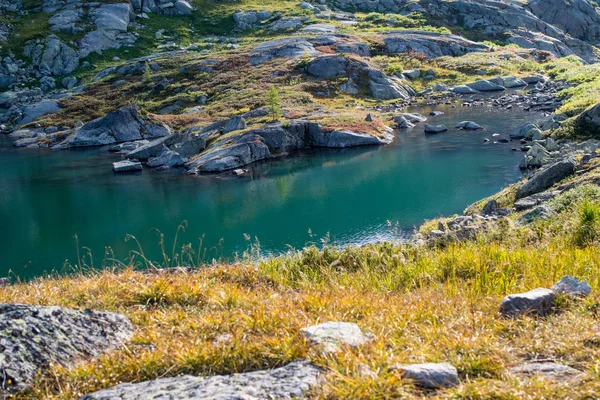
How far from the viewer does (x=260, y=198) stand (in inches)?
1705

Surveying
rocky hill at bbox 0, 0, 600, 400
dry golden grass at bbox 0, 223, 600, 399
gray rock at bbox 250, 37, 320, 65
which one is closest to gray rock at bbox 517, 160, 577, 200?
rocky hill at bbox 0, 0, 600, 400

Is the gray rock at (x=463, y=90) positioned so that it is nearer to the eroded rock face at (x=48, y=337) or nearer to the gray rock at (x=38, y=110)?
the gray rock at (x=38, y=110)

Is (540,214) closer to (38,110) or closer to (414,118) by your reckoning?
(414,118)

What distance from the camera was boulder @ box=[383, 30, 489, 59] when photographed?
112250mm

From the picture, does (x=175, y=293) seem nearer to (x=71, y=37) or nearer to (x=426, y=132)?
(x=426, y=132)

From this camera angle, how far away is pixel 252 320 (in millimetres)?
5879

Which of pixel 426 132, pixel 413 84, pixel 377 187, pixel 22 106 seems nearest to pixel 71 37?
pixel 22 106

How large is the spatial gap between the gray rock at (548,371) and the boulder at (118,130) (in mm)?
74467

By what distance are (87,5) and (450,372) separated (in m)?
167

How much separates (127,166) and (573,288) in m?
56.6

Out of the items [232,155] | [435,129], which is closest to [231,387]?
[232,155]

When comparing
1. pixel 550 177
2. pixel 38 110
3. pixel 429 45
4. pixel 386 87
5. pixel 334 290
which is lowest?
pixel 38 110

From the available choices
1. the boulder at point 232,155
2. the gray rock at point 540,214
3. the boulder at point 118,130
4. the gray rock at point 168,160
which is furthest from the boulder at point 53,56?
the gray rock at point 540,214

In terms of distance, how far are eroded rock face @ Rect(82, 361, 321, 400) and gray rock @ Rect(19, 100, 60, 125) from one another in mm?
102920
